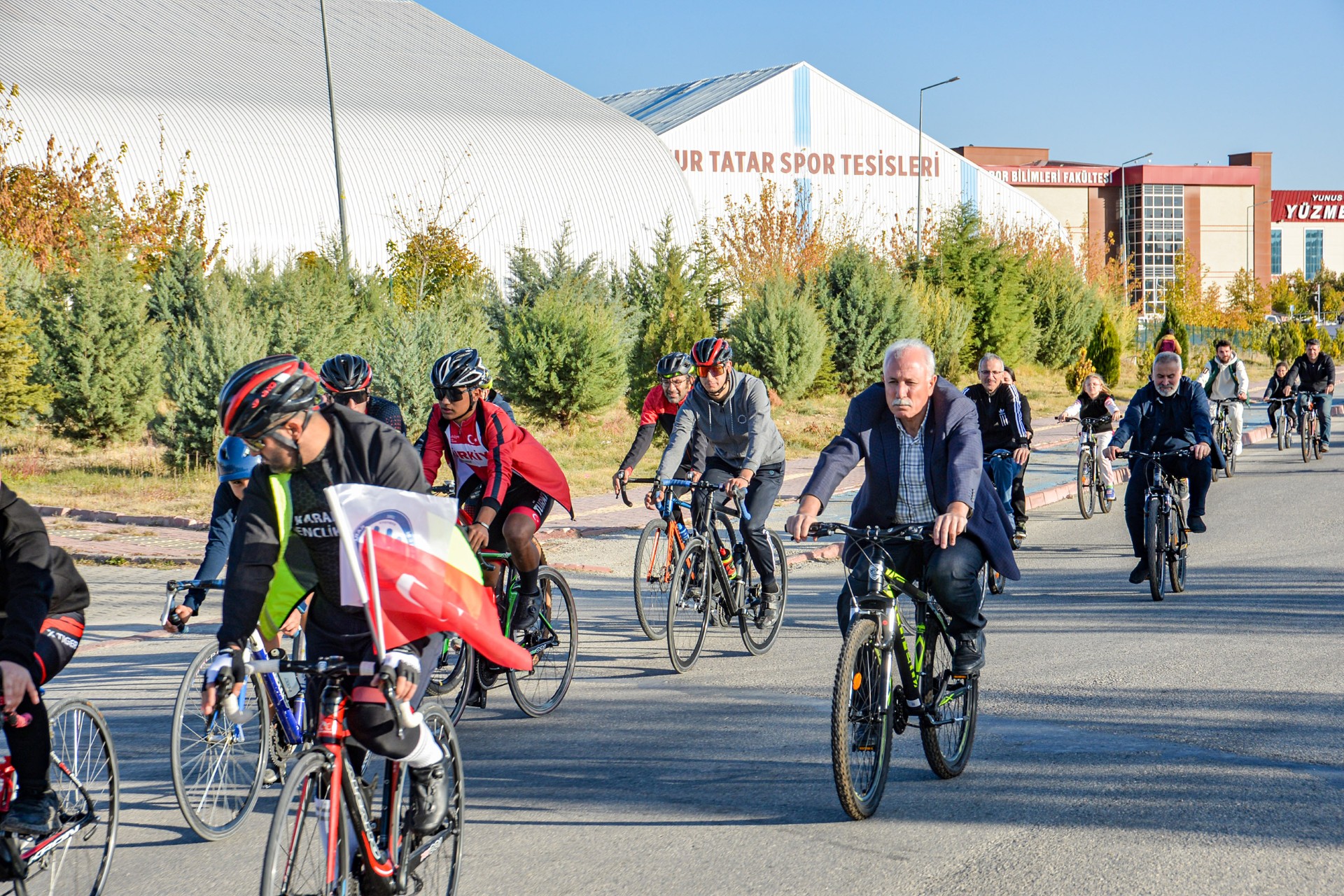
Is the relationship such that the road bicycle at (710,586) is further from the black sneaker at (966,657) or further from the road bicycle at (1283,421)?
the road bicycle at (1283,421)

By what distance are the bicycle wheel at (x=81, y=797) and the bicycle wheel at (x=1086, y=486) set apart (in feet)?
41.0

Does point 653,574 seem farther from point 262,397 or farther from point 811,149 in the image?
point 811,149

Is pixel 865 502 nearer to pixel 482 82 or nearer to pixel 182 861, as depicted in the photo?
pixel 182 861

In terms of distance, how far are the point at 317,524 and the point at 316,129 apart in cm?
4353

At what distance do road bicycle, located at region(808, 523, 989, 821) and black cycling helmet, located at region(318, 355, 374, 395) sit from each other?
10.5 ft

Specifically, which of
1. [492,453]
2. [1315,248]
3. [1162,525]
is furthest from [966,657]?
[1315,248]

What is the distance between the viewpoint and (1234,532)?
43.8 feet

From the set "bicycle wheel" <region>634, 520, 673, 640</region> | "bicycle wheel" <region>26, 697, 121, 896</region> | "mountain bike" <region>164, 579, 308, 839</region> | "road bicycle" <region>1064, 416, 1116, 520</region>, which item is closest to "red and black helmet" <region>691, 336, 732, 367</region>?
"bicycle wheel" <region>634, 520, 673, 640</region>

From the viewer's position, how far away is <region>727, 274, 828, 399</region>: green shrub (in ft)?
88.1

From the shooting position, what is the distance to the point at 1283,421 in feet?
73.2

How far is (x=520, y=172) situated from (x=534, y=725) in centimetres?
4155

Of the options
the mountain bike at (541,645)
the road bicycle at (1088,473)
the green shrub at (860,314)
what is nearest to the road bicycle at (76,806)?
the mountain bike at (541,645)

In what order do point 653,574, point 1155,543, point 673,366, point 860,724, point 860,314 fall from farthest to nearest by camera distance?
1. point 860,314
2. point 1155,543
3. point 673,366
4. point 653,574
5. point 860,724

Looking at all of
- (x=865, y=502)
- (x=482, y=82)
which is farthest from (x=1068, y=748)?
(x=482, y=82)
